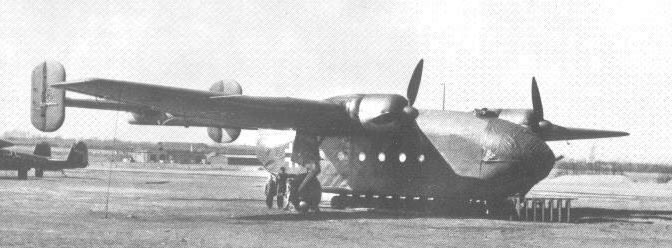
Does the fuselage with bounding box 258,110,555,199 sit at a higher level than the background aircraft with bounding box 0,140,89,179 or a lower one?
higher

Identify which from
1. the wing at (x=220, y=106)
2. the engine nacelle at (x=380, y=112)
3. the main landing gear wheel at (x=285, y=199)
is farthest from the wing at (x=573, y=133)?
the main landing gear wheel at (x=285, y=199)

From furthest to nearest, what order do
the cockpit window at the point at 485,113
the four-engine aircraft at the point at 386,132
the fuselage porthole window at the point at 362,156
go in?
the fuselage porthole window at the point at 362,156 → the cockpit window at the point at 485,113 → the four-engine aircraft at the point at 386,132

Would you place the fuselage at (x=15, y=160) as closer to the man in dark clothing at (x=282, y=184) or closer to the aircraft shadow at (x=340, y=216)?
the man in dark clothing at (x=282, y=184)

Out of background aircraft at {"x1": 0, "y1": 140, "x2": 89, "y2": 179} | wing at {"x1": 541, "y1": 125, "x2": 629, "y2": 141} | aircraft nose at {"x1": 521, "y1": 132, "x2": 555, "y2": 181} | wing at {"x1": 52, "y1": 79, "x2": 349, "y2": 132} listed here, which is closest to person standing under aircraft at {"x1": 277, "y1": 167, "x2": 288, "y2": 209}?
wing at {"x1": 52, "y1": 79, "x2": 349, "y2": 132}

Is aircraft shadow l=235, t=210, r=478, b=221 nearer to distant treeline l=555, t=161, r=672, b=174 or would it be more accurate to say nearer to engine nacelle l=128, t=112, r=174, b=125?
engine nacelle l=128, t=112, r=174, b=125

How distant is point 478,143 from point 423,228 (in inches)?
153

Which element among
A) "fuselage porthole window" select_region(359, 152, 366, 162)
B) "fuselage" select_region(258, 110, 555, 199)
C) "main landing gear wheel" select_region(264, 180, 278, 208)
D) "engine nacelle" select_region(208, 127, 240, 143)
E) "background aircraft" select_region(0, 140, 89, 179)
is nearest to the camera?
"fuselage" select_region(258, 110, 555, 199)

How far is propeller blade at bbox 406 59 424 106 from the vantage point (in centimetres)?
1973

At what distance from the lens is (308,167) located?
65.3 feet

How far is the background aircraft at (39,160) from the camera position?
39.8 m

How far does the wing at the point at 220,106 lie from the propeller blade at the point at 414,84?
2004 millimetres

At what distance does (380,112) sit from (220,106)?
12.6ft

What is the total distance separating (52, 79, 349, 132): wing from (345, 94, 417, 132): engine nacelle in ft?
2.01

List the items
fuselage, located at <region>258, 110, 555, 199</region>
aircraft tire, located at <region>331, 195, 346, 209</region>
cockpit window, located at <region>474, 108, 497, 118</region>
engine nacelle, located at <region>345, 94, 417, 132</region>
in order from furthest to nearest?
aircraft tire, located at <region>331, 195, 346, 209</region> → cockpit window, located at <region>474, 108, 497, 118</region> → fuselage, located at <region>258, 110, 555, 199</region> → engine nacelle, located at <region>345, 94, 417, 132</region>
